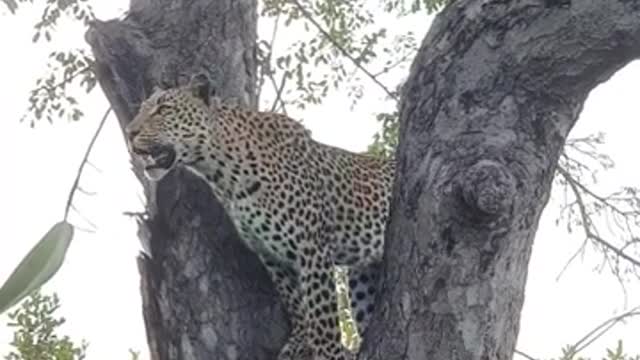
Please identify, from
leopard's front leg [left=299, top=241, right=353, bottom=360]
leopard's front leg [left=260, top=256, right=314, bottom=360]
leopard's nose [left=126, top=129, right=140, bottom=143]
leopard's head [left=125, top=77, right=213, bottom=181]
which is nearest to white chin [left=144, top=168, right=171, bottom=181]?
leopard's head [left=125, top=77, right=213, bottom=181]

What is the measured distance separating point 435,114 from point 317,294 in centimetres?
121

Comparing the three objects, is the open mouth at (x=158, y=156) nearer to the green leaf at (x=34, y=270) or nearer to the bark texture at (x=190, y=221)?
the bark texture at (x=190, y=221)

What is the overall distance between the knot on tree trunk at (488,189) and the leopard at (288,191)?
3.59 ft

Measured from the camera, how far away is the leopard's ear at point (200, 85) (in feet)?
13.3

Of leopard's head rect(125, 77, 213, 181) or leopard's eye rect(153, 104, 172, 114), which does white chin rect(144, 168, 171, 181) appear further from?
leopard's eye rect(153, 104, 172, 114)

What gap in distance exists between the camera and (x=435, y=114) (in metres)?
3.08

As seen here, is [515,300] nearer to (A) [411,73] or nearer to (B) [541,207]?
(B) [541,207]

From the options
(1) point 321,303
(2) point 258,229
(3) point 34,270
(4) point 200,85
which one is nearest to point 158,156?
(4) point 200,85

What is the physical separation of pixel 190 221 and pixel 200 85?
1.77ft

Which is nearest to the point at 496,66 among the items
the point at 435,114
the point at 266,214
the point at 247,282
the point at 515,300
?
the point at 435,114

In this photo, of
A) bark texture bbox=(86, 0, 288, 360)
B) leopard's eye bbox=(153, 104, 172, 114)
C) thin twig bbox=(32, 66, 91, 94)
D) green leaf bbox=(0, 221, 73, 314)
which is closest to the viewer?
green leaf bbox=(0, 221, 73, 314)

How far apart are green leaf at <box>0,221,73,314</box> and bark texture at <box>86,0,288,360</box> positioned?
1.96m

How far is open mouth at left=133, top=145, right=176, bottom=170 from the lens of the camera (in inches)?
153

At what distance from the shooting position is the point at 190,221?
3.73m
